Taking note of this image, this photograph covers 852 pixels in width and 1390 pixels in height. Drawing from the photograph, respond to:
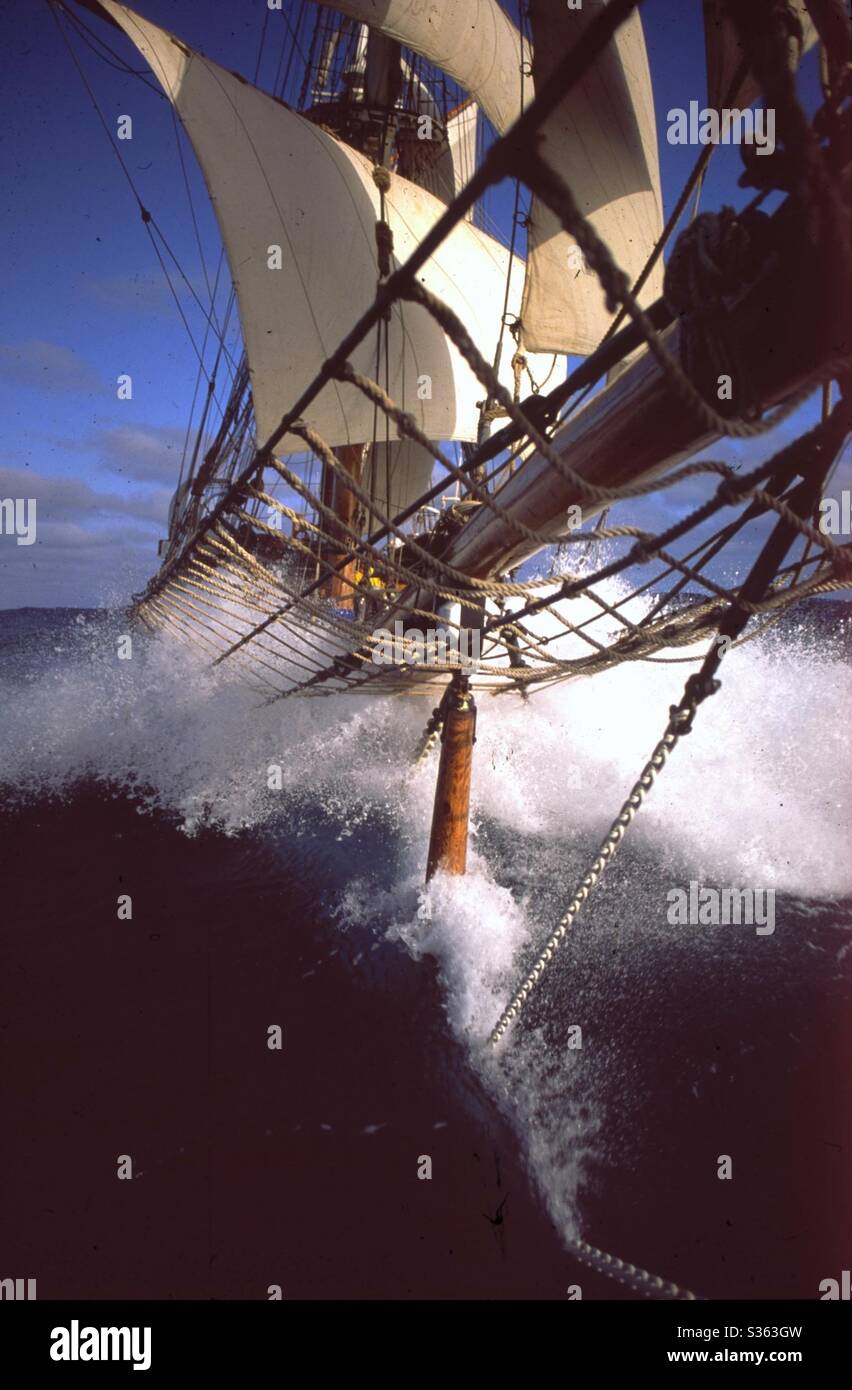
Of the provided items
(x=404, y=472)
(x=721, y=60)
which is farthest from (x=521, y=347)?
(x=404, y=472)

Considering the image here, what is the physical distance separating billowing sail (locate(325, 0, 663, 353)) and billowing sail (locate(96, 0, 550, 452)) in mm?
1669

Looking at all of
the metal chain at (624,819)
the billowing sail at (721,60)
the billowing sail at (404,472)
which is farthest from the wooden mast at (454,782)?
the billowing sail at (404,472)

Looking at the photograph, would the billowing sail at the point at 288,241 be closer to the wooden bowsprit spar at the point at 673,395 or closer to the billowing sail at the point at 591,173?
the billowing sail at the point at 591,173

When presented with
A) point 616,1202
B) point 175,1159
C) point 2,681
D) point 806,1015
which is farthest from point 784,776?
point 2,681

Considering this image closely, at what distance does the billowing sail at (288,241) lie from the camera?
6.74 m

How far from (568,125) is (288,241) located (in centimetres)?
333

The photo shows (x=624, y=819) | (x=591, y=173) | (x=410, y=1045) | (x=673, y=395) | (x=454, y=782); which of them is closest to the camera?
(x=673, y=395)

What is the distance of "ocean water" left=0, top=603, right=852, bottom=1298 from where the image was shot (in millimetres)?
2867

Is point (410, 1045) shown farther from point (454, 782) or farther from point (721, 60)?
point (721, 60)

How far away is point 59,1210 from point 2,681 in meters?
15.1

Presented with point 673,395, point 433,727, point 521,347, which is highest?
point 521,347

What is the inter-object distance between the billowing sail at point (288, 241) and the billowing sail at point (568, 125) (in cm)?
167

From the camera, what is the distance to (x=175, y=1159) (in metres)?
3.18

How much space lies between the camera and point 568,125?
6027 mm
